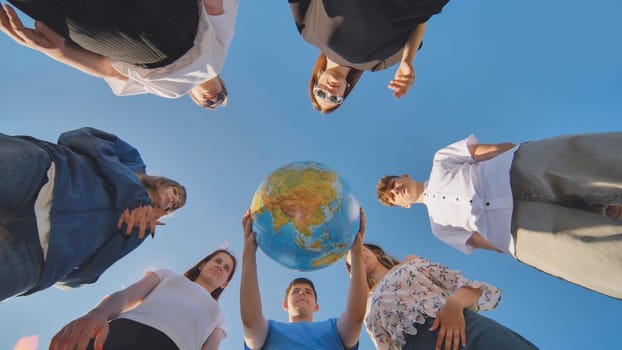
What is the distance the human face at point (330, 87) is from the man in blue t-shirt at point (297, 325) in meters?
1.55

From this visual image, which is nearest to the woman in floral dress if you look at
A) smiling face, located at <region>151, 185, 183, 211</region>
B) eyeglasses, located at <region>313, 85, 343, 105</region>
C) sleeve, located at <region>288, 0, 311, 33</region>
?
eyeglasses, located at <region>313, 85, 343, 105</region>

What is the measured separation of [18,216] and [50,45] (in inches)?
45.9

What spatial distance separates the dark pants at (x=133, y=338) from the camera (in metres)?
2.34

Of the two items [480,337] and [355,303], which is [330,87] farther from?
[480,337]

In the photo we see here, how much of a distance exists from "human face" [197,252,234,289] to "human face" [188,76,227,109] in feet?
7.12

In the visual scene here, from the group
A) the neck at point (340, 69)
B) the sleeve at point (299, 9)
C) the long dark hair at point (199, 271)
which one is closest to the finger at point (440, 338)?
the neck at point (340, 69)

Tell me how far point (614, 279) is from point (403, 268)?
1.67 m

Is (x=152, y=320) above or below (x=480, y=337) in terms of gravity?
above

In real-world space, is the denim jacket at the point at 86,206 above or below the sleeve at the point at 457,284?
above

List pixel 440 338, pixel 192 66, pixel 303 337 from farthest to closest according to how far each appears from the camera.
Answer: pixel 303 337, pixel 192 66, pixel 440 338

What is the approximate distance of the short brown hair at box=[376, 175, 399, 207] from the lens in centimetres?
414

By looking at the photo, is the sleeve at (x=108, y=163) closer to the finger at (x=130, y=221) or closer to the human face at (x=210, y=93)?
the finger at (x=130, y=221)

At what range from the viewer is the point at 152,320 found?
266 centimetres

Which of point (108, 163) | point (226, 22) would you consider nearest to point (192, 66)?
point (226, 22)
